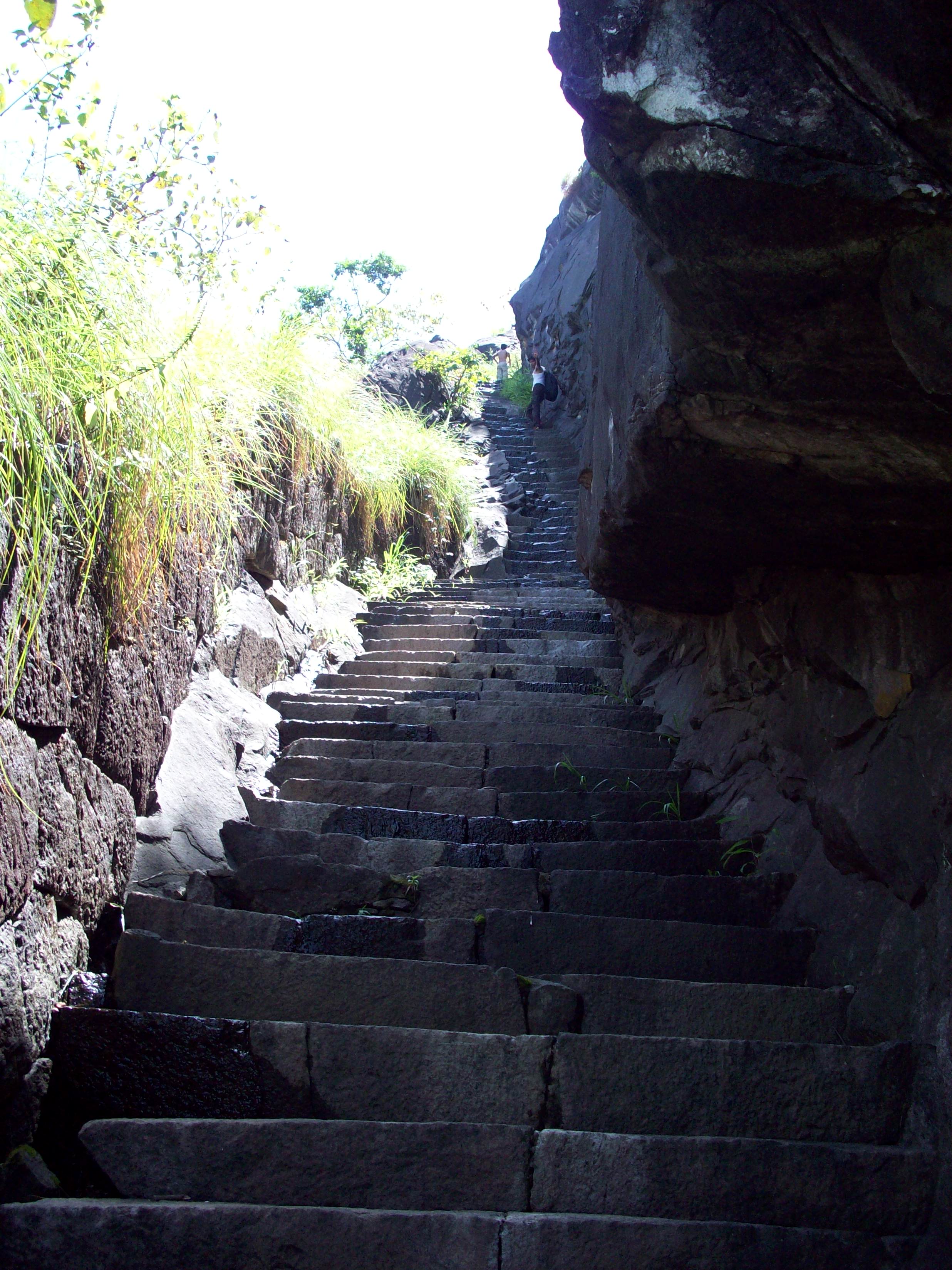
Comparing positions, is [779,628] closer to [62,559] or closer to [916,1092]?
[916,1092]

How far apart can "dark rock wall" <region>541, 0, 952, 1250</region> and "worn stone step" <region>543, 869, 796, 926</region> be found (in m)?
0.19

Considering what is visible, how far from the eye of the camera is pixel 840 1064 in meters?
2.64

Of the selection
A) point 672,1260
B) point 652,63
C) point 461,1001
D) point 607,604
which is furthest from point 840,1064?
point 607,604

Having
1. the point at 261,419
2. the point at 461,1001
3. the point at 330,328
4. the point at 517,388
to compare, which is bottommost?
the point at 461,1001

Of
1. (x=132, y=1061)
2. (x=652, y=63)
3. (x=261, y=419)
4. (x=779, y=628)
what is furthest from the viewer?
(x=261, y=419)

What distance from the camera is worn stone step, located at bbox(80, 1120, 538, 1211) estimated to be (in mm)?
2248

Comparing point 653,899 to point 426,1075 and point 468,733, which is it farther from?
point 468,733

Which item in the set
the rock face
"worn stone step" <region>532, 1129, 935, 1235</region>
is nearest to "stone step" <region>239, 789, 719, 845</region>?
"worn stone step" <region>532, 1129, 935, 1235</region>

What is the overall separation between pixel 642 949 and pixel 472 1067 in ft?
2.80

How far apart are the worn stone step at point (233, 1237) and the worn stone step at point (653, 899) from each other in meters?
1.38

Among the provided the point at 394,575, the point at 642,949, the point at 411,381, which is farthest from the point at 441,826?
the point at 411,381

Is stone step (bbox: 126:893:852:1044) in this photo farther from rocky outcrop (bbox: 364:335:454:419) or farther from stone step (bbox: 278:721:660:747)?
rocky outcrop (bbox: 364:335:454:419)

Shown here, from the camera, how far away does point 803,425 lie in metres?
2.28

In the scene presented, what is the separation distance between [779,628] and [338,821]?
192cm
